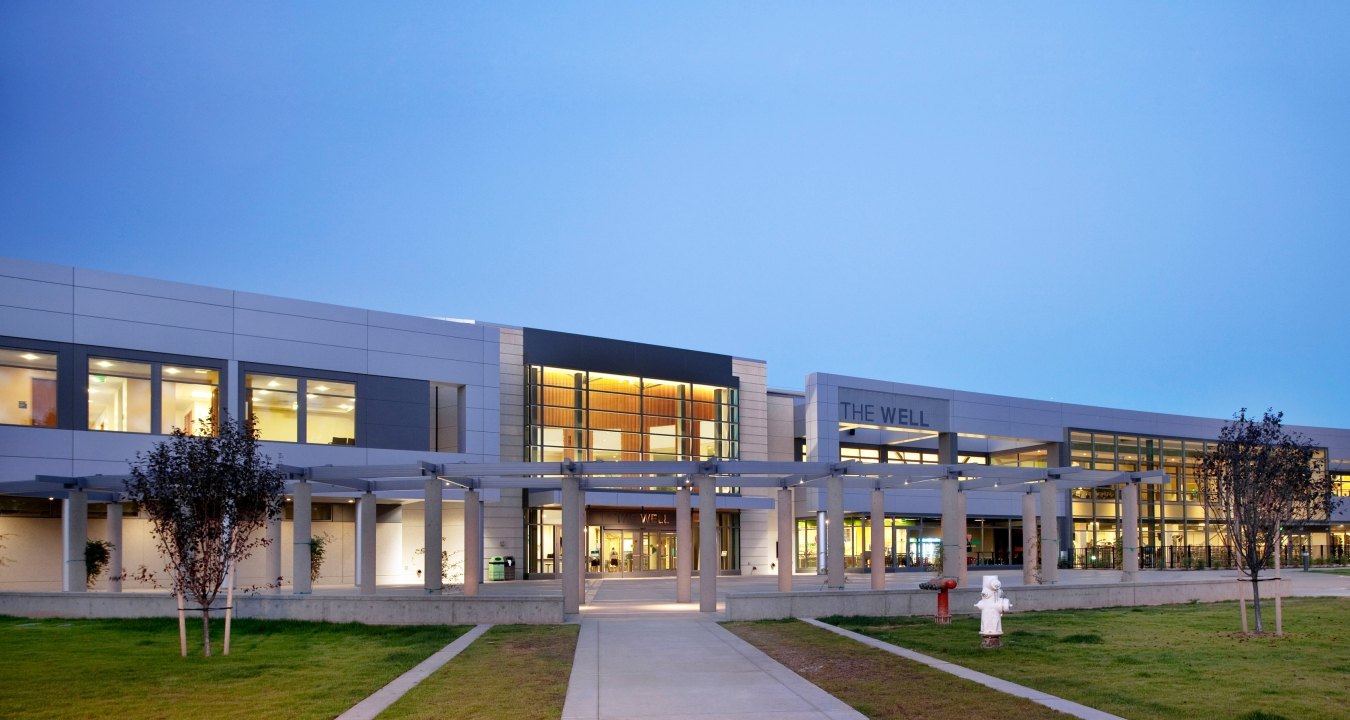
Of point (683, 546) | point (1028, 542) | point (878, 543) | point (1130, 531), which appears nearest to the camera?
point (683, 546)

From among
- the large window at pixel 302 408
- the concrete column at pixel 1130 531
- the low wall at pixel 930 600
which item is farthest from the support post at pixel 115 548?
the concrete column at pixel 1130 531

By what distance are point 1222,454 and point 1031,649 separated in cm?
772

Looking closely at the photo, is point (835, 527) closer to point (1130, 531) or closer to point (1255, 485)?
point (1255, 485)

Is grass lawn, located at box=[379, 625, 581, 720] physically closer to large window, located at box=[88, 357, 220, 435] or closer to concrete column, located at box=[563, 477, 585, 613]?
concrete column, located at box=[563, 477, 585, 613]

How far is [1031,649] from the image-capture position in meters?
19.9

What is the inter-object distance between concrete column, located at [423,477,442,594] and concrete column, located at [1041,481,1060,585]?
1881 centimetres

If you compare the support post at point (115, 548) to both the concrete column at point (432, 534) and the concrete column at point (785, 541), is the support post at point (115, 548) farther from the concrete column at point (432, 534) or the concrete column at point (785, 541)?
the concrete column at point (785, 541)

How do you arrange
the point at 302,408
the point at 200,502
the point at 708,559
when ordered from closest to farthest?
the point at 200,502 < the point at 708,559 < the point at 302,408

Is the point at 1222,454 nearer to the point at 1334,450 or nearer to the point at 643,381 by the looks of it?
the point at 643,381

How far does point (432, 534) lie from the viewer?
2942cm

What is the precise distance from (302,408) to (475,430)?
22.8 feet

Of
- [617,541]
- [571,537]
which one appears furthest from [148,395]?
[617,541]

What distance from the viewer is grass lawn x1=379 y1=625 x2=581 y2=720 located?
44.1 ft

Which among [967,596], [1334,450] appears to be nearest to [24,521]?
[967,596]
